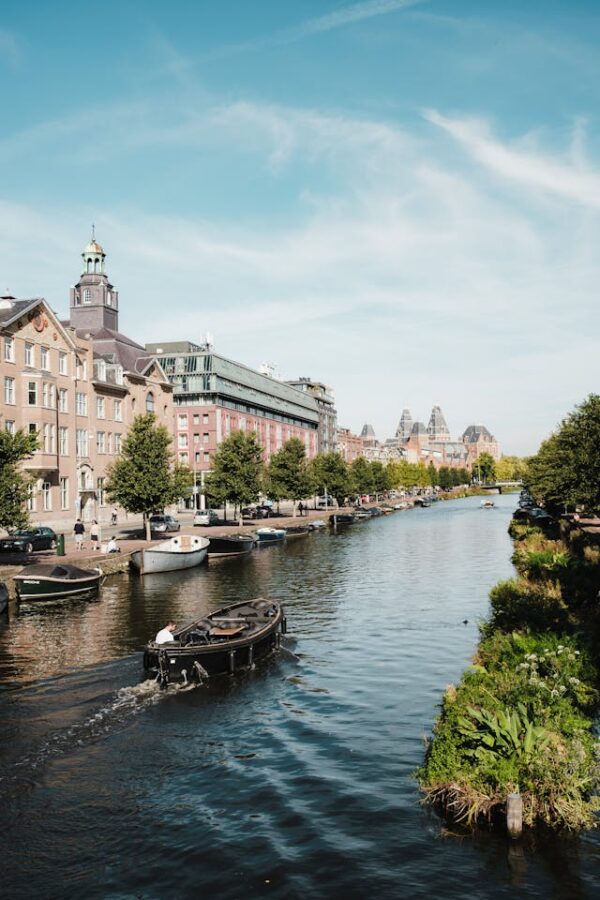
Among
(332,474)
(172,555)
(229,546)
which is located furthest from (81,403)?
(332,474)

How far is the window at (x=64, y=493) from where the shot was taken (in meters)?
71.4

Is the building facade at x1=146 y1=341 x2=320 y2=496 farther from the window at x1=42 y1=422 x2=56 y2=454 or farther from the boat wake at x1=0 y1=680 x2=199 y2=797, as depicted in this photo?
the boat wake at x1=0 y1=680 x2=199 y2=797

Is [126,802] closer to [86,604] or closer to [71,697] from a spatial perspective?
[71,697]

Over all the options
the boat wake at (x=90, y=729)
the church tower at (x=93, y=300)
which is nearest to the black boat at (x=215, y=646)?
the boat wake at (x=90, y=729)

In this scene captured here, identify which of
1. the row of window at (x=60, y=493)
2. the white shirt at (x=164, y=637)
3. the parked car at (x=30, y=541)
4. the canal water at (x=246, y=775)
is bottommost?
the canal water at (x=246, y=775)

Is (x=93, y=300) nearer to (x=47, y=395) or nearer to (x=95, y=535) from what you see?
(x=47, y=395)

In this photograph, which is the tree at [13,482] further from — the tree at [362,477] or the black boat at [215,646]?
the tree at [362,477]

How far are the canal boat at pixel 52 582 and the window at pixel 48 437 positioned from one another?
86.6 ft

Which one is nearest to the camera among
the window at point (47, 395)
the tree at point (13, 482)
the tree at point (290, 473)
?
the tree at point (13, 482)

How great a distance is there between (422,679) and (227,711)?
262 inches

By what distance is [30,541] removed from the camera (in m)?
54.5

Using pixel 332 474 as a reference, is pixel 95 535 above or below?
below

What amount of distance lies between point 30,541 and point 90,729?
36288 mm

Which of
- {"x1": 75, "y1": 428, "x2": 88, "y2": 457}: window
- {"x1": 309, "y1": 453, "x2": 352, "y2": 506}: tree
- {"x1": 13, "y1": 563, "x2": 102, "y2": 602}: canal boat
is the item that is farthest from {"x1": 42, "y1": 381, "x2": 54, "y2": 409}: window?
{"x1": 309, "y1": 453, "x2": 352, "y2": 506}: tree
